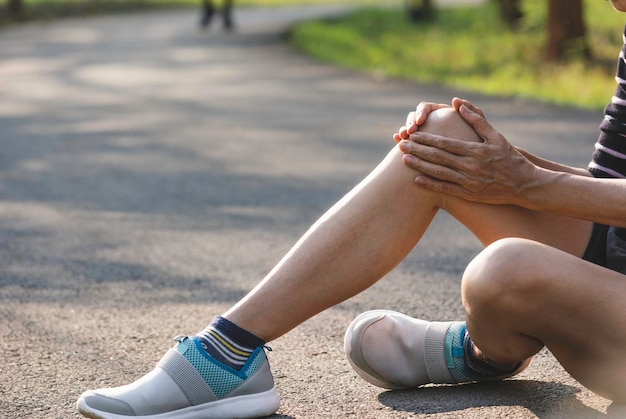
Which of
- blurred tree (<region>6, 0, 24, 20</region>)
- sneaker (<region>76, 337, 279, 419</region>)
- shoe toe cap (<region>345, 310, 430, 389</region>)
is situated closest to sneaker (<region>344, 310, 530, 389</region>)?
shoe toe cap (<region>345, 310, 430, 389</region>)

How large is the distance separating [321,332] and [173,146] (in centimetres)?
475

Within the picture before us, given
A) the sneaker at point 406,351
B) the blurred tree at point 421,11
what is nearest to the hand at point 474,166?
the sneaker at point 406,351

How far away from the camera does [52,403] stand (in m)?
2.83

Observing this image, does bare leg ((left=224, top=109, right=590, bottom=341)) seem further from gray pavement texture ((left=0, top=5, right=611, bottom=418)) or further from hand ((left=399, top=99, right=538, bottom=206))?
Answer: gray pavement texture ((left=0, top=5, right=611, bottom=418))

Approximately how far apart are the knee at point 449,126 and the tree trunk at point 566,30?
1097 cm

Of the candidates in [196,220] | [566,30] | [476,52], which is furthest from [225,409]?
[476,52]

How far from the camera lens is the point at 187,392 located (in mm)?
2553

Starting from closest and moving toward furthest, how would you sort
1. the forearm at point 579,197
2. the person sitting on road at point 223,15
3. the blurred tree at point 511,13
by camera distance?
the forearm at point 579,197 < the blurred tree at point 511,13 < the person sitting on road at point 223,15

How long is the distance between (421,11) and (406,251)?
20.8 m

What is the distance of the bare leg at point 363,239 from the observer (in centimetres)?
261

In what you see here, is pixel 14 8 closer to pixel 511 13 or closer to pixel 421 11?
pixel 421 11

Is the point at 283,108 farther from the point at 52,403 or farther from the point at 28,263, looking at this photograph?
the point at 52,403

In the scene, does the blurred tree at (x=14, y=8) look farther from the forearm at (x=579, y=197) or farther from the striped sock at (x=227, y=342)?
the forearm at (x=579, y=197)

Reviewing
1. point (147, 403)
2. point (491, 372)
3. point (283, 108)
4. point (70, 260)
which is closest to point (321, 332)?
point (491, 372)
